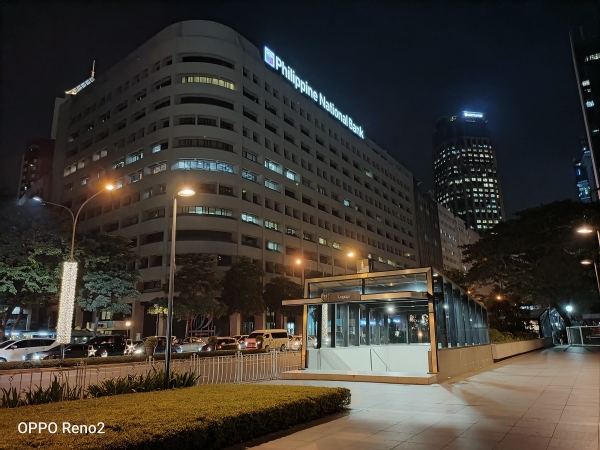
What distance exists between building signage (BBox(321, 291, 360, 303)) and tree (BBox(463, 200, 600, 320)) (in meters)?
24.5

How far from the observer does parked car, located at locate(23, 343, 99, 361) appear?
2729 cm

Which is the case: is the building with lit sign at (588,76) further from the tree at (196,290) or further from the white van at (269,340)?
the tree at (196,290)

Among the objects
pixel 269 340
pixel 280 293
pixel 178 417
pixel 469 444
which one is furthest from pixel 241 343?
pixel 469 444

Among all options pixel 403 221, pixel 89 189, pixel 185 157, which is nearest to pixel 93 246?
pixel 185 157

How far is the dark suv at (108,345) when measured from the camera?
3134cm

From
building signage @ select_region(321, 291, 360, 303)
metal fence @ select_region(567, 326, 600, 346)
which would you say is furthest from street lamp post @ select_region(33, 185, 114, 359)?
metal fence @ select_region(567, 326, 600, 346)

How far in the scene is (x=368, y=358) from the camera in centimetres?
1823

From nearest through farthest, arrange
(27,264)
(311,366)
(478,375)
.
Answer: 1. (478,375)
2. (311,366)
3. (27,264)

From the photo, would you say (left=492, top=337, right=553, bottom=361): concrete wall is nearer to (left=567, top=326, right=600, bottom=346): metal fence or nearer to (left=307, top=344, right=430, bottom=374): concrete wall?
(left=567, top=326, right=600, bottom=346): metal fence

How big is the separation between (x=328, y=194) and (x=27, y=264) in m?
50.7

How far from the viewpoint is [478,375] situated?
16609mm

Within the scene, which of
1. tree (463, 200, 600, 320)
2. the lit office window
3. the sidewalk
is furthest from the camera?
the lit office window

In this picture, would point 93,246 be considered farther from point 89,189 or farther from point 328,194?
point 328,194

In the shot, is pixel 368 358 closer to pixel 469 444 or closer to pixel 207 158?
pixel 469 444
